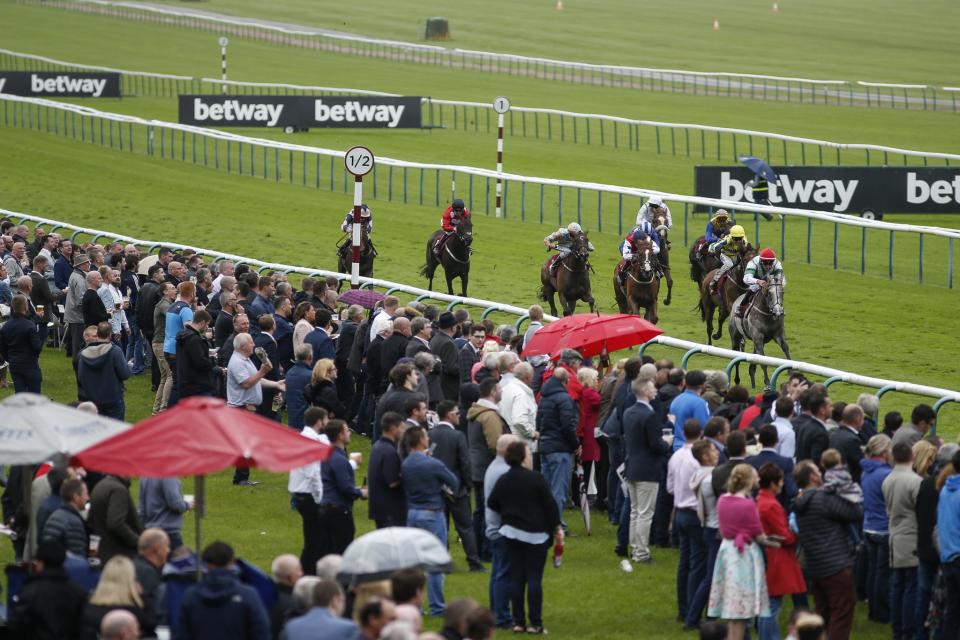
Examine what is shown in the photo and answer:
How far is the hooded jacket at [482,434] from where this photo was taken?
38.7 ft

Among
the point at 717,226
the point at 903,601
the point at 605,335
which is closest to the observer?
the point at 903,601

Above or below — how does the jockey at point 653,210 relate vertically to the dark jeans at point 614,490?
above

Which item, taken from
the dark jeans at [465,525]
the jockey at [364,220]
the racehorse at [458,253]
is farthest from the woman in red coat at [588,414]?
the racehorse at [458,253]

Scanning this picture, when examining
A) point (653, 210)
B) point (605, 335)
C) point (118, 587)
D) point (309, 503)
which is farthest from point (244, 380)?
point (653, 210)

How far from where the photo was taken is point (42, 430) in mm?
8938

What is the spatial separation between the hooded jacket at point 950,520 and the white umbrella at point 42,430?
16.5 feet

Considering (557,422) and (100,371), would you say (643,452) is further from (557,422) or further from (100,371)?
(100,371)

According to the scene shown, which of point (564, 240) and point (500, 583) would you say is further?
point (564, 240)

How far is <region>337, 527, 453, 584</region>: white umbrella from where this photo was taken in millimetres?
8172

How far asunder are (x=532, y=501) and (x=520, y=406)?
2.00 meters

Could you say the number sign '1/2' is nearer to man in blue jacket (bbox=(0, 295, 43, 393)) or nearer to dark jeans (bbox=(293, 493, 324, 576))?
man in blue jacket (bbox=(0, 295, 43, 393))

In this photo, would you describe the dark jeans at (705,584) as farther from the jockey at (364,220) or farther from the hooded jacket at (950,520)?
the jockey at (364,220)

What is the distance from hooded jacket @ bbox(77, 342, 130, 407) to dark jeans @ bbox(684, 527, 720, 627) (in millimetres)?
5772

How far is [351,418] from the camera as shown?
16453 mm
